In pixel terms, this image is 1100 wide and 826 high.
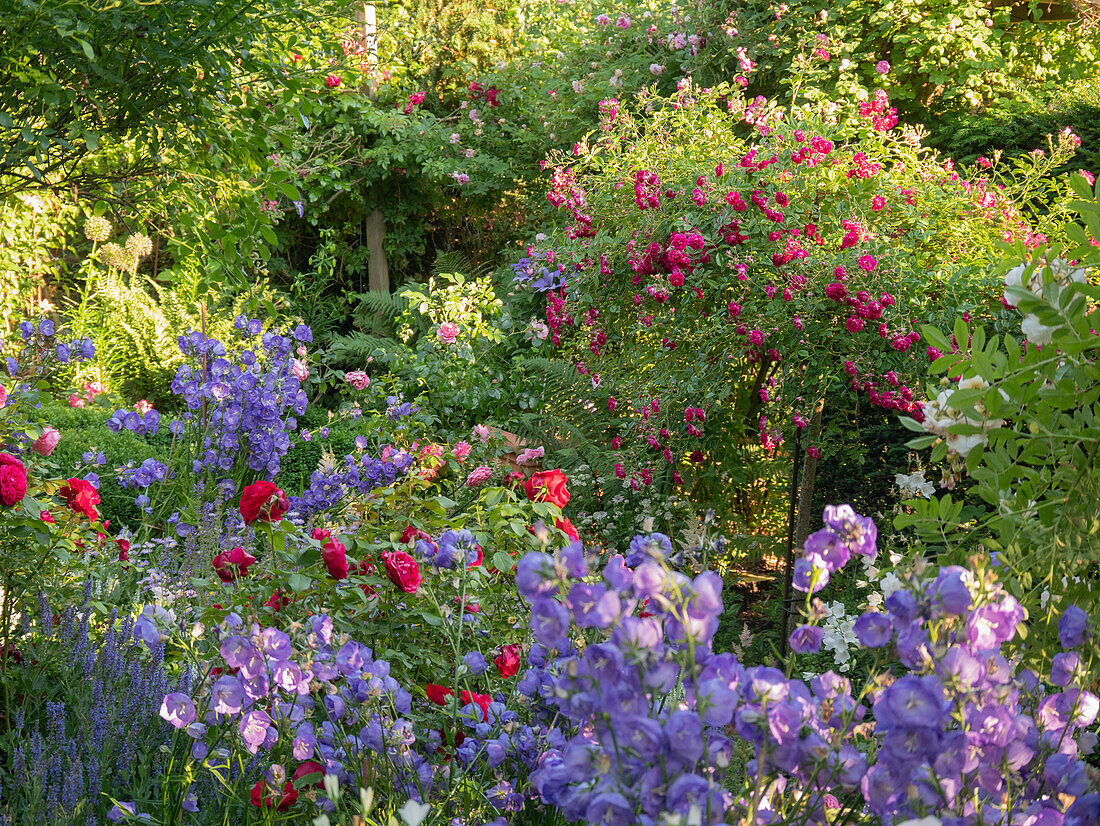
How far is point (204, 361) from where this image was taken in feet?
11.6

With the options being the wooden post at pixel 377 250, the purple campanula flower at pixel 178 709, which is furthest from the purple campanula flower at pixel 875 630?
the wooden post at pixel 377 250

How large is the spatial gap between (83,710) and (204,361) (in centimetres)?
212

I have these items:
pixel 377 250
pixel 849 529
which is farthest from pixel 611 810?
pixel 377 250

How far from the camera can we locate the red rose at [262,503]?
1789mm

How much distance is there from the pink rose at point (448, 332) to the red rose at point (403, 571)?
3.88m

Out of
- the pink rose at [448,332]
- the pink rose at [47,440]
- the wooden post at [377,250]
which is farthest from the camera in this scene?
the wooden post at [377,250]

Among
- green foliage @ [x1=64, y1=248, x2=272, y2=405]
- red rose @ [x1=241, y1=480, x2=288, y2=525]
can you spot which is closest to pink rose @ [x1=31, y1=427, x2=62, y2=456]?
red rose @ [x1=241, y1=480, x2=288, y2=525]

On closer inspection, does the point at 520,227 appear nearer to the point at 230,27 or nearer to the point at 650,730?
the point at 230,27

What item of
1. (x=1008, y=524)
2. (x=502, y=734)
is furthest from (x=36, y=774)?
(x=1008, y=524)

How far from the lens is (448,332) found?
5406mm

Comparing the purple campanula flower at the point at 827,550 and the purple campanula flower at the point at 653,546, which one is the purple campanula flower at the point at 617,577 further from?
the purple campanula flower at the point at 827,550

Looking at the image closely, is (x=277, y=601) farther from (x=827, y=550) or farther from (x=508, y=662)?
(x=827, y=550)

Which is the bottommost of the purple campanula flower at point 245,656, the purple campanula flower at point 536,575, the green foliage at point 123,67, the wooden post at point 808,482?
the wooden post at point 808,482

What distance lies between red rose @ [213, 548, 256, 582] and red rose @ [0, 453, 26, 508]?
0.59 meters
